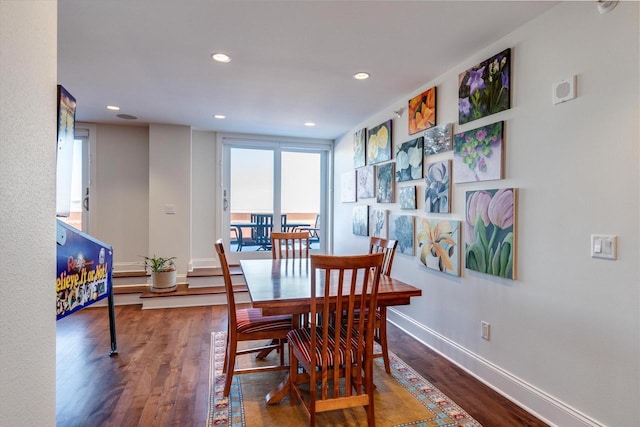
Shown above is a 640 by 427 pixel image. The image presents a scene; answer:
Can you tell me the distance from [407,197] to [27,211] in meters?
2.81

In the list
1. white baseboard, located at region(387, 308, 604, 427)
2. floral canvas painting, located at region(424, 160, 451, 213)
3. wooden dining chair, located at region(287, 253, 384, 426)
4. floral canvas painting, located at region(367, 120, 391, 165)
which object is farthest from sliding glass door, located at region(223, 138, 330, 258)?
wooden dining chair, located at region(287, 253, 384, 426)

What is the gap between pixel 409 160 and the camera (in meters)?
3.20

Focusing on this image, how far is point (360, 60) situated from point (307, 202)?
324cm

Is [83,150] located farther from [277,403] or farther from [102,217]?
[277,403]

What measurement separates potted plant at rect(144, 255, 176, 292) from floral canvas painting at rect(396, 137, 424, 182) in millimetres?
3085

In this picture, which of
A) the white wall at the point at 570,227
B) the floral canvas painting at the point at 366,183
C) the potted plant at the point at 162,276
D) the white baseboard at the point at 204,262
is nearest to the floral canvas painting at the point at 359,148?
the floral canvas painting at the point at 366,183

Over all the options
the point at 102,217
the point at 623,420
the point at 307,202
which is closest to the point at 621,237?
the point at 623,420

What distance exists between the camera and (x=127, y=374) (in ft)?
7.97

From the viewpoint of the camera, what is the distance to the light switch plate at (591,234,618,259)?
1.58 m

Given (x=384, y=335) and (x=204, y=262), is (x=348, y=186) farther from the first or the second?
(x=384, y=335)

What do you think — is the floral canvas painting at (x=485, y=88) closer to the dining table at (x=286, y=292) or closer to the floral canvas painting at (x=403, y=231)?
the floral canvas painting at (x=403, y=231)

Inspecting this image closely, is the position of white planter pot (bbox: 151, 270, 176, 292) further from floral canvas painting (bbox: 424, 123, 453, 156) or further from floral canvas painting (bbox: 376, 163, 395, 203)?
floral canvas painting (bbox: 424, 123, 453, 156)

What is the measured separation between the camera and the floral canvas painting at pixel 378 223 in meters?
3.68

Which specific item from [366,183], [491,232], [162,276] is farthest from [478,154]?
[162,276]
